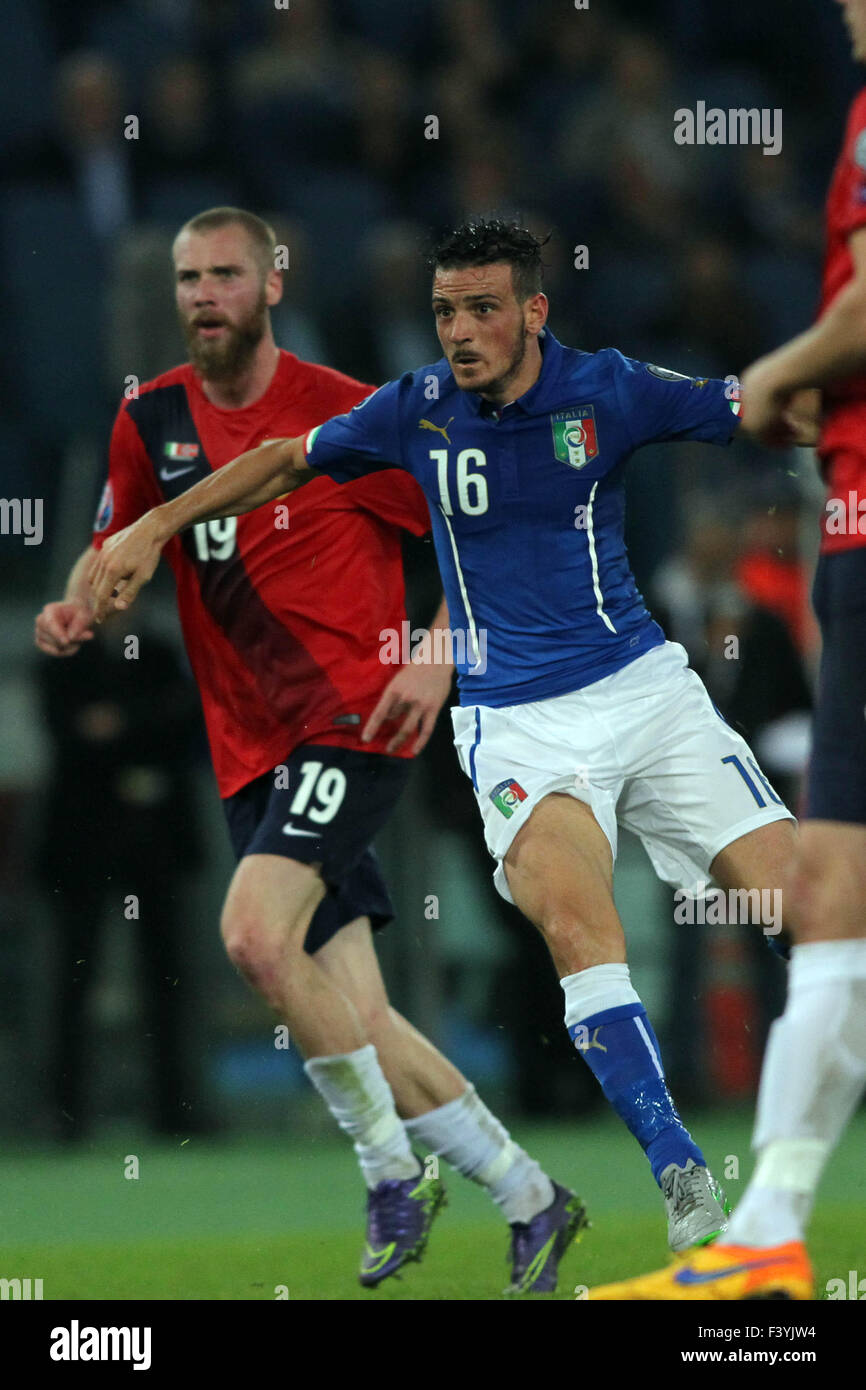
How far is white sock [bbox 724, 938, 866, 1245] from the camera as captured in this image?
342cm

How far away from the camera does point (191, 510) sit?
4621mm

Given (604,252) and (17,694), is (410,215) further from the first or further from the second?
(17,694)

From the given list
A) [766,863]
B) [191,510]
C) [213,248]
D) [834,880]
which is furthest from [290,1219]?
[834,880]

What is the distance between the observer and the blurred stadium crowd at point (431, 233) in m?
8.02

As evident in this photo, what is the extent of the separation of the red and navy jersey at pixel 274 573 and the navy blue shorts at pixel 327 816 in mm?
58

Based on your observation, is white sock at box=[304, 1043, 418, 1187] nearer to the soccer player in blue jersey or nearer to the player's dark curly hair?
the soccer player in blue jersey

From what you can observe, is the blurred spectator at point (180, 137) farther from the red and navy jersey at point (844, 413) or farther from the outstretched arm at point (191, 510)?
the red and navy jersey at point (844, 413)

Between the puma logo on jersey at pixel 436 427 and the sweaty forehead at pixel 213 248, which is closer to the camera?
the puma logo on jersey at pixel 436 427

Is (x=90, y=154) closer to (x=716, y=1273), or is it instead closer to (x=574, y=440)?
(x=574, y=440)

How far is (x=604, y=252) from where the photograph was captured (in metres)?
10.2

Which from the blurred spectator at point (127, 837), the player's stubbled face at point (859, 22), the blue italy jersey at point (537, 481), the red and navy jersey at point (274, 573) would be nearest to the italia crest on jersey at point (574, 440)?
the blue italy jersey at point (537, 481)

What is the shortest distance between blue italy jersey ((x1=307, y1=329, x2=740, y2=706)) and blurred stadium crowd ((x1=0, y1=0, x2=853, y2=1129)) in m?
2.36

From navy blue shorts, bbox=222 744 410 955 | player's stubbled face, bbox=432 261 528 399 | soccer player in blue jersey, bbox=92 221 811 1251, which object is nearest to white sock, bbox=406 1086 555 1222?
navy blue shorts, bbox=222 744 410 955

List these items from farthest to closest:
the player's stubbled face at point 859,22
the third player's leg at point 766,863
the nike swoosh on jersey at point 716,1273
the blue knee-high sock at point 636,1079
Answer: the third player's leg at point 766,863 < the blue knee-high sock at point 636,1079 < the player's stubbled face at point 859,22 < the nike swoosh on jersey at point 716,1273
